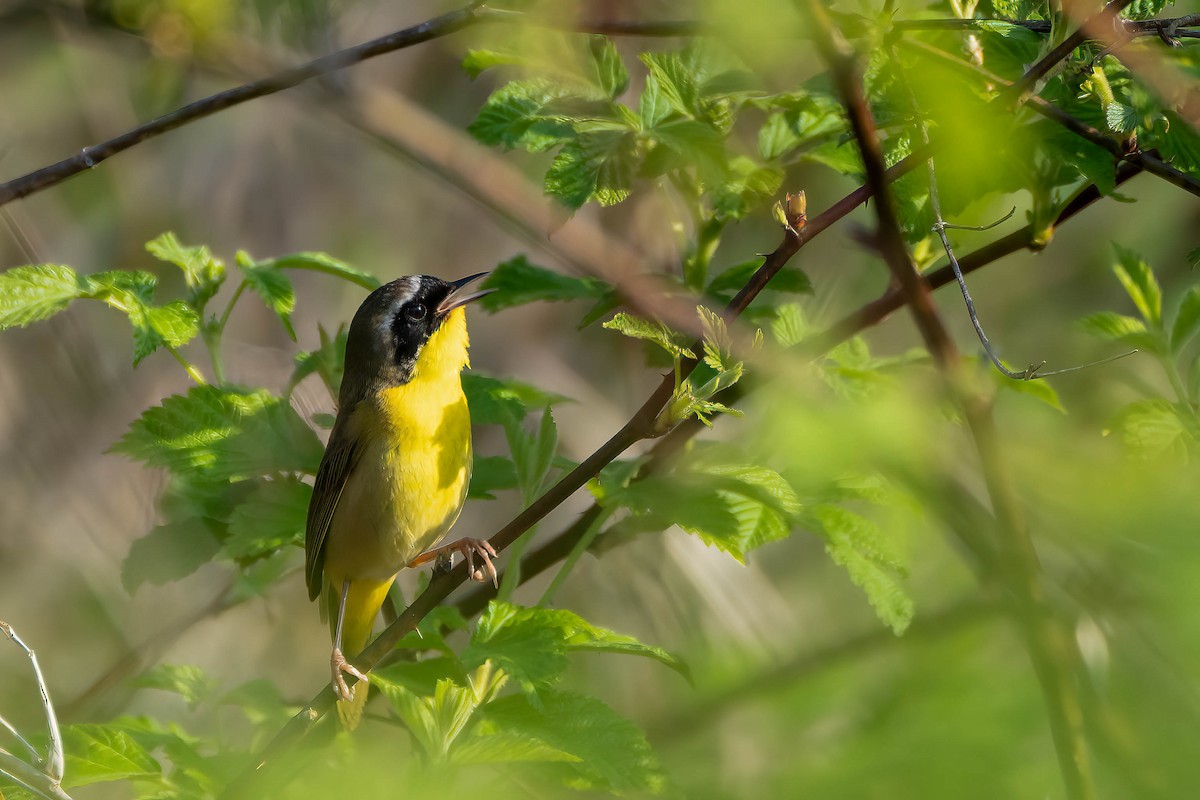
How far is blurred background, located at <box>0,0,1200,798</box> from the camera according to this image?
100 centimetres

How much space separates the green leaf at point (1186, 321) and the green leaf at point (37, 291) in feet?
6.66

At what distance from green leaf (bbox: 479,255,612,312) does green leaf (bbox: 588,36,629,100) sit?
1.32ft

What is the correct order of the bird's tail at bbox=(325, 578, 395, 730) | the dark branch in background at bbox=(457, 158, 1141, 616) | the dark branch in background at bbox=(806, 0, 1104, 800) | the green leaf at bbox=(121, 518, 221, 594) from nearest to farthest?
the dark branch in background at bbox=(806, 0, 1104, 800)
the dark branch in background at bbox=(457, 158, 1141, 616)
the green leaf at bbox=(121, 518, 221, 594)
the bird's tail at bbox=(325, 578, 395, 730)

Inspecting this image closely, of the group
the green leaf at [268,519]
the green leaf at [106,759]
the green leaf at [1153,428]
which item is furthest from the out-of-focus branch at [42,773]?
the green leaf at [1153,428]

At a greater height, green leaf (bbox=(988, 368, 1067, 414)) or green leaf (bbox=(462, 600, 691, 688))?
green leaf (bbox=(462, 600, 691, 688))

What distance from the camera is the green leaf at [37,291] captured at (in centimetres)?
213

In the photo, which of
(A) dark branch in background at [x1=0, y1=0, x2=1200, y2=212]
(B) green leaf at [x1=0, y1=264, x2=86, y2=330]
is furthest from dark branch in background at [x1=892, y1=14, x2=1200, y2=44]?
(B) green leaf at [x1=0, y1=264, x2=86, y2=330]

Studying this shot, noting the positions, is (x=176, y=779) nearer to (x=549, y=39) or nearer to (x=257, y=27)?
(x=549, y=39)

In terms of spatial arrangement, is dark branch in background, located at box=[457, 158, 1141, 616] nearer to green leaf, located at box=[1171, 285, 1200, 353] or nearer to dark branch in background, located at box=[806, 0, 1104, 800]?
green leaf, located at box=[1171, 285, 1200, 353]

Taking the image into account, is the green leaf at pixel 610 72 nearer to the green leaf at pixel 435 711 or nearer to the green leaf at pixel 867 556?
the green leaf at pixel 867 556

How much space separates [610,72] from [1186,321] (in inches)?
46.8

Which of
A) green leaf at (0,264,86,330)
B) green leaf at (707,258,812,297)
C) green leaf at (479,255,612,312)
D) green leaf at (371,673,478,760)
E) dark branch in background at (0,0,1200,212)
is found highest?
dark branch in background at (0,0,1200,212)

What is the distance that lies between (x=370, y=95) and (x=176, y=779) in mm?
2466

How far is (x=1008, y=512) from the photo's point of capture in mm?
1065
